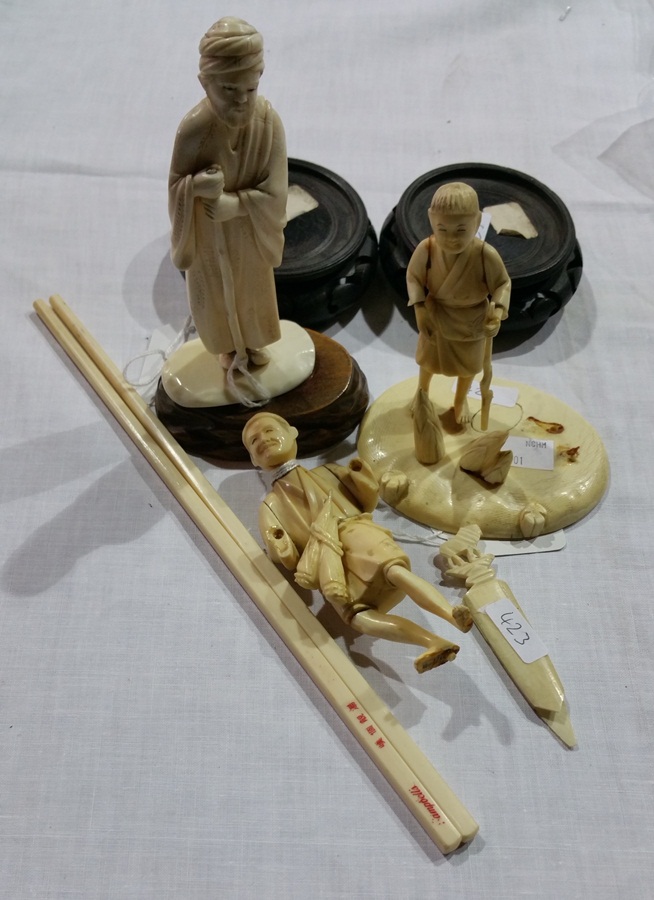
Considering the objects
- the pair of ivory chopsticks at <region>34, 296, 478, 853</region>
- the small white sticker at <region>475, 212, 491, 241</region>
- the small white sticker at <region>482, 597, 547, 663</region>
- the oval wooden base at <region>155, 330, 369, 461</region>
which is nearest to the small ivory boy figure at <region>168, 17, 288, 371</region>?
the oval wooden base at <region>155, 330, 369, 461</region>

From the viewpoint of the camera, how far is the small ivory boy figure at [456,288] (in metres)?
1.40

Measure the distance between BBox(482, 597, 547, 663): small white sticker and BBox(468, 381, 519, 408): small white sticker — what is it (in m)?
0.45

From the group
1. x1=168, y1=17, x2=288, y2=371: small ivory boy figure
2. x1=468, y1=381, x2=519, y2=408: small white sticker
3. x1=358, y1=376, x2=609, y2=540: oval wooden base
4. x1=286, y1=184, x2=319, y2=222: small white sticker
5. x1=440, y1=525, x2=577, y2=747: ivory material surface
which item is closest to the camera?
Result: x1=168, y1=17, x2=288, y2=371: small ivory boy figure

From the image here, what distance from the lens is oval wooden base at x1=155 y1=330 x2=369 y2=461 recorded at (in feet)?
5.72

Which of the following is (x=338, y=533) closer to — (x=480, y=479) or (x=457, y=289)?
(x=480, y=479)

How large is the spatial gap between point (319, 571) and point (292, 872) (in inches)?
17.9

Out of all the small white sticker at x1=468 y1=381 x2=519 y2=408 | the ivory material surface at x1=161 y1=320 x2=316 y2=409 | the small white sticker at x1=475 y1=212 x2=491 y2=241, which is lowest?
the small white sticker at x1=468 y1=381 x2=519 y2=408

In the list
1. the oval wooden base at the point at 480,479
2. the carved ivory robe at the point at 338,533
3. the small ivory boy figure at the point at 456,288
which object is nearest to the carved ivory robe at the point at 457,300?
the small ivory boy figure at the point at 456,288

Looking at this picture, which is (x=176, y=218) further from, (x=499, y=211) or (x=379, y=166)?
(x=379, y=166)

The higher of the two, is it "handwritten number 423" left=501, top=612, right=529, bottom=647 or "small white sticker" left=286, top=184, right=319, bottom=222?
"small white sticker" left=286, top=184, right=319, bottom=222

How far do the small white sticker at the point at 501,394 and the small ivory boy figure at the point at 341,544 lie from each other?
39 centimetres

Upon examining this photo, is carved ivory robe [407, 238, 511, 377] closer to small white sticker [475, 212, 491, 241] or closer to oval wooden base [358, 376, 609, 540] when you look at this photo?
oval wooden base [358, 376, 609, 540]

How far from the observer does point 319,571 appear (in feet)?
4.70

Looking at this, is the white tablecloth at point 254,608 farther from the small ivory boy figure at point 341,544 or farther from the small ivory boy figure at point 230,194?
the small ivory boy figure at point 230,194
